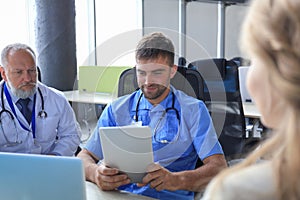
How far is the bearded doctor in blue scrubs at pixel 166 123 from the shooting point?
1.66m

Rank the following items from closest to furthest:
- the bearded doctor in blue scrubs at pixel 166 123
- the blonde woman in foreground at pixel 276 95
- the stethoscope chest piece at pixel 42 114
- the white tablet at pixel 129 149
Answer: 1. the blonde woman in foreground at pixel 276 95
2. the white tablet at pixel 129 149
3. the bearded doctor in blue scrubs at pixel 166 123
4. the stethoscope chest piece at pixel 42 114

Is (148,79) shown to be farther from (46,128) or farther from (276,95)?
(276,95)

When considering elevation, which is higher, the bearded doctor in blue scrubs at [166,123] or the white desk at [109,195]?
the bearded doctor in blue scrubs at [166,123]

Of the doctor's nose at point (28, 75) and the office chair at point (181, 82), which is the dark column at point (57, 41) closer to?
the doctor's nose at point (28, 75)

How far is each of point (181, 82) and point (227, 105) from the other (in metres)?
0.62

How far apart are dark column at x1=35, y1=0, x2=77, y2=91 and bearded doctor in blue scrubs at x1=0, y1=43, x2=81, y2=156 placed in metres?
2.81

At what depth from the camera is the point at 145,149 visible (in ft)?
4.59

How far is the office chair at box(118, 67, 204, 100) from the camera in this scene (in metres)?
1.96

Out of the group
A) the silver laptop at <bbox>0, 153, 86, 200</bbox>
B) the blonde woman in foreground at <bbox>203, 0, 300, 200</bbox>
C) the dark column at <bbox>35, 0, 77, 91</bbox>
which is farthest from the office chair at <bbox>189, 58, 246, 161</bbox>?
the dark column at <bbox>35, 0, 77, 91</bbox>

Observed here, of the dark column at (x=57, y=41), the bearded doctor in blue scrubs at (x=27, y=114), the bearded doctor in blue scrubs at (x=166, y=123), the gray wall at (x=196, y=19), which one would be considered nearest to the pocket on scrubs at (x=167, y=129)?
the bearded doctor in blue scrubs at (x=166, y=123)

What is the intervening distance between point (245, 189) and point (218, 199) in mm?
46


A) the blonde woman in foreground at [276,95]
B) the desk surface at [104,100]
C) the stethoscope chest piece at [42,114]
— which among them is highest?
the blonde woman in foreground at [276,95]

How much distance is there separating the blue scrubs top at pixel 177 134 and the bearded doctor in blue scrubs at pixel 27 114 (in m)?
0.42

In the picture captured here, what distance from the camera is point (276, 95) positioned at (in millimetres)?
517
